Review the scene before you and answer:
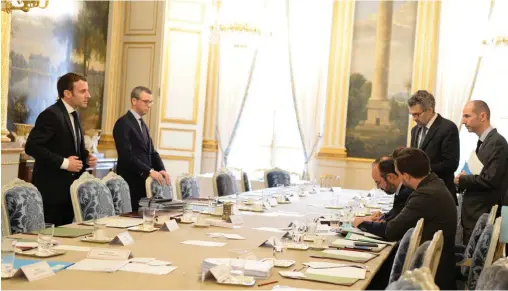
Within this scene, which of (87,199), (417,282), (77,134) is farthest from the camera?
(77,134)

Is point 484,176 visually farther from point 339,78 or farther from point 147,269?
point 339,78

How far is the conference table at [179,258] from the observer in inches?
94.4

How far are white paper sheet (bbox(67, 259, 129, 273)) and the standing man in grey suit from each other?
133 inches

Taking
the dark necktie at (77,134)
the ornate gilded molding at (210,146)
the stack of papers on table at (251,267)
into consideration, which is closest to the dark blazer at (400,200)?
the stack of papers on table at (251,267)

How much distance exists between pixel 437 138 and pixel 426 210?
74.9 inches

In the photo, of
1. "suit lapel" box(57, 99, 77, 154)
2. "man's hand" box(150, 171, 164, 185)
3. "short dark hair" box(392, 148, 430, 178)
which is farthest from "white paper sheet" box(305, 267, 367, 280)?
"man's hand" box(150, 171, 164, 185)

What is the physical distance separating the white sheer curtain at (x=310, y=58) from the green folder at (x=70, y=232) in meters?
7.02

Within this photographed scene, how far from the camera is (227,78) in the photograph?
10.7 metres

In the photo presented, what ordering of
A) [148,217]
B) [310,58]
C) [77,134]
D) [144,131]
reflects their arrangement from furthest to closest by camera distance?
[310,58], [144,131], [77,134], [148,217]

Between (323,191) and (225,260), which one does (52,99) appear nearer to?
(323,191)

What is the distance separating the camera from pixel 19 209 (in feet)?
12.3

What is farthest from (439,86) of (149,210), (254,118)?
(149,210)

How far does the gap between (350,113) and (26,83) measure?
4.65m

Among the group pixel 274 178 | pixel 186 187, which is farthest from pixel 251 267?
pixel 274 178
